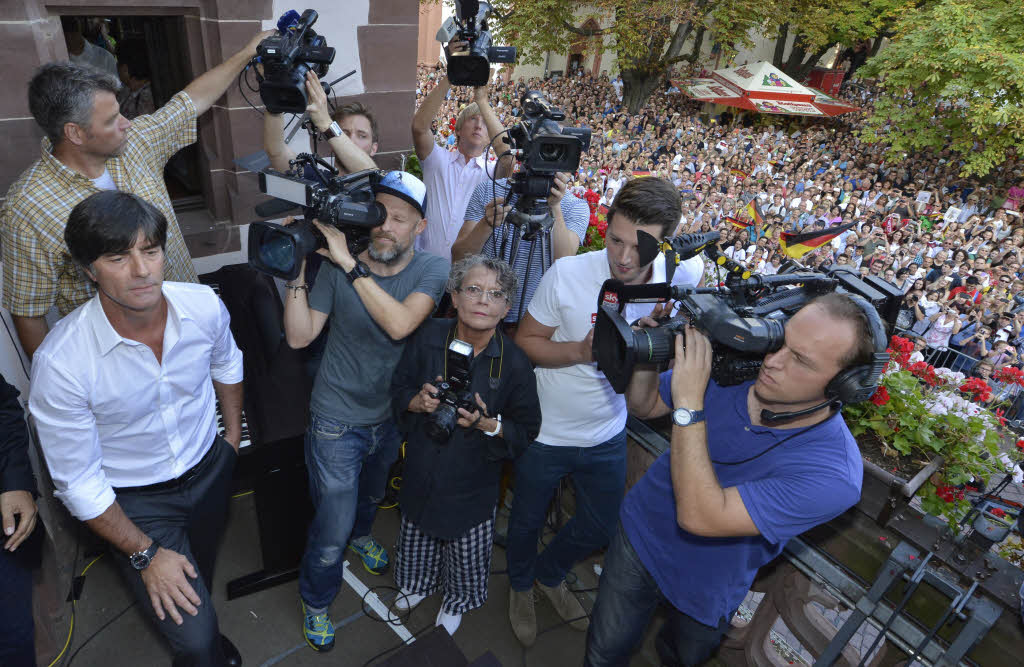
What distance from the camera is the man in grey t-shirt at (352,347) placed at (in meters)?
2.37

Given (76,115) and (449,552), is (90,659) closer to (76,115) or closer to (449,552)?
(449,552)

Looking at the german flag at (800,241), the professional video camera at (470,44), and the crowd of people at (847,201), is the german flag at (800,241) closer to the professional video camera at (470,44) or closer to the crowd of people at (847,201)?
the crowd of people at (847,201)

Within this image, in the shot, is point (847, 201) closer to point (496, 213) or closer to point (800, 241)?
point (800, 241)

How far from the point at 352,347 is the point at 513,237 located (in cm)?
95

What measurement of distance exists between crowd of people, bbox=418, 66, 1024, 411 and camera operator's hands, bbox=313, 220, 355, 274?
1.92 meters

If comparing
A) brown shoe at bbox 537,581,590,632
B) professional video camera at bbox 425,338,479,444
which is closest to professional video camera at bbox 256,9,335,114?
professional video camera at bbox 425,338,479,444

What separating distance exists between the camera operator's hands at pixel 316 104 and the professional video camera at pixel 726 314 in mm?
1654

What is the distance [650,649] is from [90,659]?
8.82 feet

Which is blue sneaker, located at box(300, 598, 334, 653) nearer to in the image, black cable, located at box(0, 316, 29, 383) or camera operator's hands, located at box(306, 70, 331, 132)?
black cable, located at box(0, 316, 29, 383)

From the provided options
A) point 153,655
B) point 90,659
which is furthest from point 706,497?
point 90,659

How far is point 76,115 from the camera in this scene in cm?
231

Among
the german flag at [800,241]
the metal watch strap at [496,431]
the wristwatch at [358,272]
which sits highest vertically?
the wristwatch at [358,272]

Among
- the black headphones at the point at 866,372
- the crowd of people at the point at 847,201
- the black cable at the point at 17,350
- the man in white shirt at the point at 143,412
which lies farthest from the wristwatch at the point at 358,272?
the black cable at the point at 17,350

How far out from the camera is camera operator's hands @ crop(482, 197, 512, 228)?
3105mm
